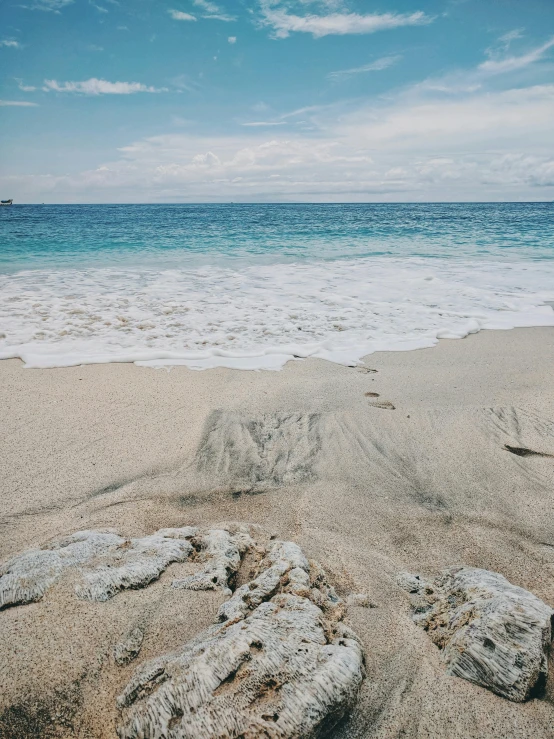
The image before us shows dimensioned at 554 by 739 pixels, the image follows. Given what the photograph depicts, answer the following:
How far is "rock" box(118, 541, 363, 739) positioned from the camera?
118cm

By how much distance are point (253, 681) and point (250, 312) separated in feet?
19.0

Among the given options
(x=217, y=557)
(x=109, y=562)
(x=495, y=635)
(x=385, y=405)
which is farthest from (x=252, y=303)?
(x=495, y=635)

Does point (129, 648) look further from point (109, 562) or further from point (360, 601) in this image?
point (360, 601)

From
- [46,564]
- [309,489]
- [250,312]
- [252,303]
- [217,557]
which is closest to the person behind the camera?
[46,564]

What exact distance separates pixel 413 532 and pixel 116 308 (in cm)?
601

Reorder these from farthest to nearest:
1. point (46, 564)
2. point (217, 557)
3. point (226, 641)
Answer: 1. point (217, 557)
2. point (46, 564)
3. point (226, 641)

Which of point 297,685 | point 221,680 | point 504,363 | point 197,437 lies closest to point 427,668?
point 297,685

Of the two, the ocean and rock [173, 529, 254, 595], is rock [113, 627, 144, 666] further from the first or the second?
the ocean

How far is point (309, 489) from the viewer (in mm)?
2701

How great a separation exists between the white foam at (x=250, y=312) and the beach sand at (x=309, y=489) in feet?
1.67

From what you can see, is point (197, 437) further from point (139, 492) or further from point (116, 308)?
point (116, 308)

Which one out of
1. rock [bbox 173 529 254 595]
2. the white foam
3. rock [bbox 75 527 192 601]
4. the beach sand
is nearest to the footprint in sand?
the beach sand

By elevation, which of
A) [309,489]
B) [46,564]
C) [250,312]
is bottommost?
[309,489]

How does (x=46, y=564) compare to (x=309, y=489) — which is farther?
(x=309, y=489)
